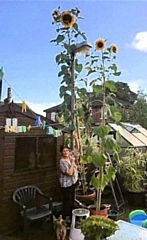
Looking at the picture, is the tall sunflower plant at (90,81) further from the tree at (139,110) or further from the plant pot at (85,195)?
the tree at (139,110)

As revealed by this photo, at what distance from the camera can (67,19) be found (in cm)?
371

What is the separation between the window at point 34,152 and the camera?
4195 millimetres

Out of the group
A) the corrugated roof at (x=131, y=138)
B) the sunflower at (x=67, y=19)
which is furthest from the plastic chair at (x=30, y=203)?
the corrugated roof at (x=131, y=138)

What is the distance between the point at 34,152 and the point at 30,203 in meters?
0.90

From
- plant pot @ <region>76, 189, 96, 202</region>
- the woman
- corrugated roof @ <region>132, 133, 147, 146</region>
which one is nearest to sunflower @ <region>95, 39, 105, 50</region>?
the woman

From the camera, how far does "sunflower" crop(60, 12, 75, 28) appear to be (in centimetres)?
367

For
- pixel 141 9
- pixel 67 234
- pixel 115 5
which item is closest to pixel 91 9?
pixel 115 5

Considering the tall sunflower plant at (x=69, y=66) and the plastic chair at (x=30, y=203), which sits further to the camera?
the tall sunflower plant at (x=69, y=66)

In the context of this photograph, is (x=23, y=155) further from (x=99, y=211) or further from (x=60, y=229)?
(x=99, y=211)

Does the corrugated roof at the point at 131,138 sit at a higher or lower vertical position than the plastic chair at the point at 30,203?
higher

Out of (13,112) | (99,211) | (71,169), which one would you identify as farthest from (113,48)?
(99,211)

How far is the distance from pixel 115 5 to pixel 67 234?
407 centimetres

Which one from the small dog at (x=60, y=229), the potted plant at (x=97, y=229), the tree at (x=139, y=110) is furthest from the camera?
the tree at (x=139, y=110)

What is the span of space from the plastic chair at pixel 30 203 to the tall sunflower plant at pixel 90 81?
850mm
